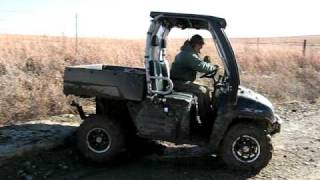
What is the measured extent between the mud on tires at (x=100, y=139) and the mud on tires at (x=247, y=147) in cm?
154

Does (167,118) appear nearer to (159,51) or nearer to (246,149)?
(159,51)

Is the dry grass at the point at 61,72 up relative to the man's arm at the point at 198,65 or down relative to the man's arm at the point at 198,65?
down

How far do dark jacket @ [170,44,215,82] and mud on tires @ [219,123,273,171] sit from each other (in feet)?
3.23

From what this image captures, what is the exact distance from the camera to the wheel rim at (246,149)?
26.8 feet

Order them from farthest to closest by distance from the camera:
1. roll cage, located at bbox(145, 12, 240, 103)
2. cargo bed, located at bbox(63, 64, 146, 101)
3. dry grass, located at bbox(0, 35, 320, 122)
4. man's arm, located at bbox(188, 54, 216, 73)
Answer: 1. dry grass, located at bbox(0, 35, 320, 122)
2. man's arm, located at bbox(188, 54, 216, 73)
3. cargo bed, located at bbox(63, 64, 146, 101)
4. roll cage, located at bbox(145, 12, 240, 103)

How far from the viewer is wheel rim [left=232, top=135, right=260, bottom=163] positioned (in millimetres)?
8180

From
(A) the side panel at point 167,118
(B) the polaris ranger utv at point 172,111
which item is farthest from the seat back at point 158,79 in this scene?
(A) the side panel at point 167,118

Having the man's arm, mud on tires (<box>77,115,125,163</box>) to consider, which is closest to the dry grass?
mud on tires (<box>77,115,125,163</box>)

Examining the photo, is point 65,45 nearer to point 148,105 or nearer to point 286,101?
point 286,101

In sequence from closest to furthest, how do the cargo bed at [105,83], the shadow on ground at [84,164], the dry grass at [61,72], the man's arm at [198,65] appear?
the shadow on ground at [84,164] → the cargo bed at [105,83] → the man's arm at [198,65] → the dry grass at [61,72]

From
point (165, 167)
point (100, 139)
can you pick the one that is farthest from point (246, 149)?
point (100, 139)

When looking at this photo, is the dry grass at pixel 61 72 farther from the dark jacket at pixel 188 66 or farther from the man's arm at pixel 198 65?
the man's arm at pixel 198 65

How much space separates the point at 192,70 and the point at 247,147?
1411 mm

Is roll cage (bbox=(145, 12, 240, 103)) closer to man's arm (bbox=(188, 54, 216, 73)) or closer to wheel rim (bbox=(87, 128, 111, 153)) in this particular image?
man's arm (bbox=(188, 54, 216, 73))
